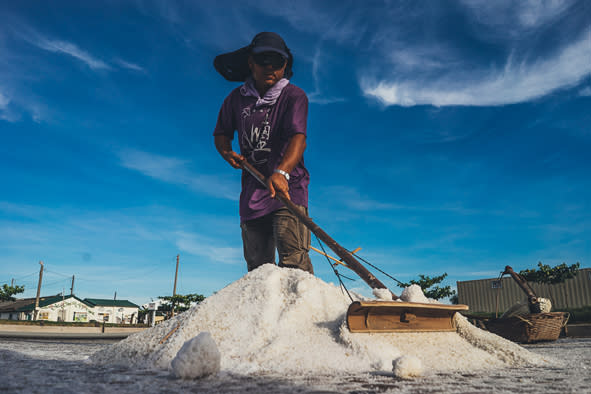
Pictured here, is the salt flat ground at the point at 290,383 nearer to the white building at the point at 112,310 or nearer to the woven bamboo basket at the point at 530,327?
the woven bamboo basket at the point at 530,327

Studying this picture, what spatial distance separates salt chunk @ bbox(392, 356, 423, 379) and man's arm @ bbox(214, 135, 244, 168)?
7.64ft

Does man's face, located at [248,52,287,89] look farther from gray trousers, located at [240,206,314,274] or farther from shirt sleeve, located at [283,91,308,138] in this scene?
gray trousers, located at [240,206,314,274]

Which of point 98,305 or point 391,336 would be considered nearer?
point 391,336

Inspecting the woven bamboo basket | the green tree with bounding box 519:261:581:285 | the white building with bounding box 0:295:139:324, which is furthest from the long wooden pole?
the white building with bounding box 0:295:139:324

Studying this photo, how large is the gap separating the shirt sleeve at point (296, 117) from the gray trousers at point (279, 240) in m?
0.67

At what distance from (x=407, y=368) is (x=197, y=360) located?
906 millimetres

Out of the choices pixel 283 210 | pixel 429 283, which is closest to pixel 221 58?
pixel 283 210

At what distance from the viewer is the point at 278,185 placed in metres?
3.05

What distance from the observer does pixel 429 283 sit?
19.6 metres

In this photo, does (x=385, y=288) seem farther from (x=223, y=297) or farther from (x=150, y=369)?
(x=150, y=369)

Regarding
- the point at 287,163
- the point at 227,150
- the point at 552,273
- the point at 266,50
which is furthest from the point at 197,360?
the point at 552,273

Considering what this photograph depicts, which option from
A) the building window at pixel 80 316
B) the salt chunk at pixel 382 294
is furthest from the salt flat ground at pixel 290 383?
the building window at pixel 80 316

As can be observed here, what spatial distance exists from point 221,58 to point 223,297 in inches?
91.5

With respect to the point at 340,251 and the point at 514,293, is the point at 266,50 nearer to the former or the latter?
the point at 340,251
